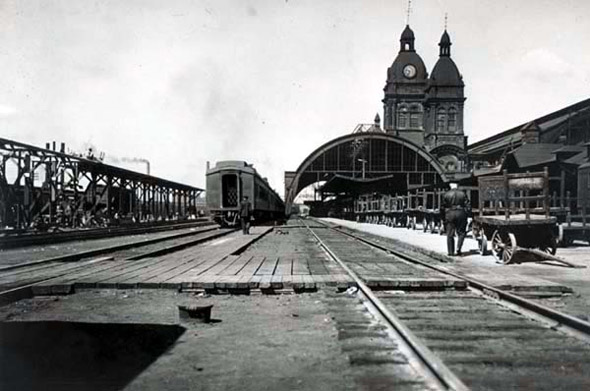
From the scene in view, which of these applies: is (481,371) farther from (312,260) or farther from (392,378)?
(312,260)

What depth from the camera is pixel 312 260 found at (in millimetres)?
11289

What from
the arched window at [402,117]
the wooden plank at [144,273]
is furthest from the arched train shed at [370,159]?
the wooden plank at [144,273]

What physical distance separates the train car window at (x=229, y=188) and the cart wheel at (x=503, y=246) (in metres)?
18.6

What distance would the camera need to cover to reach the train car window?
1136 inches

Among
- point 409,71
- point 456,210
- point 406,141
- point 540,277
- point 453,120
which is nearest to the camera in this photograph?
point 540,277

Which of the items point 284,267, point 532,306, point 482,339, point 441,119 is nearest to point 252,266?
point 284,267

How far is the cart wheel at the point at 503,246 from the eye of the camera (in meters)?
10.6

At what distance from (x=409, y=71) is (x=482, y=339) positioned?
90691mm

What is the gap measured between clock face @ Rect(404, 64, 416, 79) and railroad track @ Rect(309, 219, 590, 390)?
87.4 meters

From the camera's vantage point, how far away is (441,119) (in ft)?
285

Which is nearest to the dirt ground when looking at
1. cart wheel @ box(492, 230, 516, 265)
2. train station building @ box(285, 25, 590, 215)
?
cart wheel @ box(492, 230, 516, 265)

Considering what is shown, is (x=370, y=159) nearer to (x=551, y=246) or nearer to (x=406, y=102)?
(x=406, y=102)

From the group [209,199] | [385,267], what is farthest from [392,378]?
[209,199]

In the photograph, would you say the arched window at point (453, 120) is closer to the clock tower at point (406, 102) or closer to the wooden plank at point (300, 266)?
the clock tower at point (406, 102)
